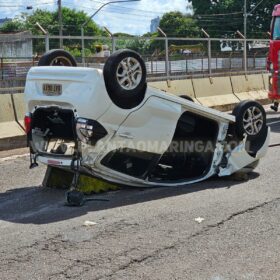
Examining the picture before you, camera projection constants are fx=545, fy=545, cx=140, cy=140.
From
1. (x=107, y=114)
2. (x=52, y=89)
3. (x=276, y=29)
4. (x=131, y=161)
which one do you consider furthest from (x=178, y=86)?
(x=107, y=114)

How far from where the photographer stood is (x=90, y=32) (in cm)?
9438

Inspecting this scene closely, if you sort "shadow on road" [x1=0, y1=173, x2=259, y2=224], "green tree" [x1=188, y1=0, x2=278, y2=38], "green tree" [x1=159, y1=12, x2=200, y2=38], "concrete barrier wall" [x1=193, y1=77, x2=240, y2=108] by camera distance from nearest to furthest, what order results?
"shadow on road" [x1=0, y1=173, x2=259, y2=224] → "concrete barrier wall" [x1=193, y1=77, x2=240, y2=108] → "green tree" [x1=188, y1=0, x2=278, y2=38] → "green tree" [x1=159, y1=12, x2=200, y2=38]

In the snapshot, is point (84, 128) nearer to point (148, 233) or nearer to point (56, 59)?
point (148, 233)

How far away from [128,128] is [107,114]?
366mm

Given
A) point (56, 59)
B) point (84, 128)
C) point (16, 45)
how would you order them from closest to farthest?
point (84, 128)
point (56, 59)
point (16, 45)

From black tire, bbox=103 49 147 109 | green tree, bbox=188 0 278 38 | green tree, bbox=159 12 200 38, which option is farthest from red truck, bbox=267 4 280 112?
green tree, bbox=159 12 200 38

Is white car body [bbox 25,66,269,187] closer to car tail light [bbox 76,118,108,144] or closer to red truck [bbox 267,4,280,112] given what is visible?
car tail light [bbox 76,118,108,144]

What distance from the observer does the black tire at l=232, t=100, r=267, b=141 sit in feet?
23.0

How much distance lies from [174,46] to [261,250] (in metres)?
12.9

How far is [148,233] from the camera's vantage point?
5.06 m

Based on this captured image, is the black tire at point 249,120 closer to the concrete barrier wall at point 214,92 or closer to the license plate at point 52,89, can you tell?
the license plate at point 52,89

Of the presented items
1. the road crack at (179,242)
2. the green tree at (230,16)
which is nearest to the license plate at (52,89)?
the road crack at (179,242)

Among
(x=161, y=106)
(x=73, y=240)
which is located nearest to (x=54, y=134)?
(x=161, y=106)

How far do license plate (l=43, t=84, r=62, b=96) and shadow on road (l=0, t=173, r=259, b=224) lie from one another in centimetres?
124
